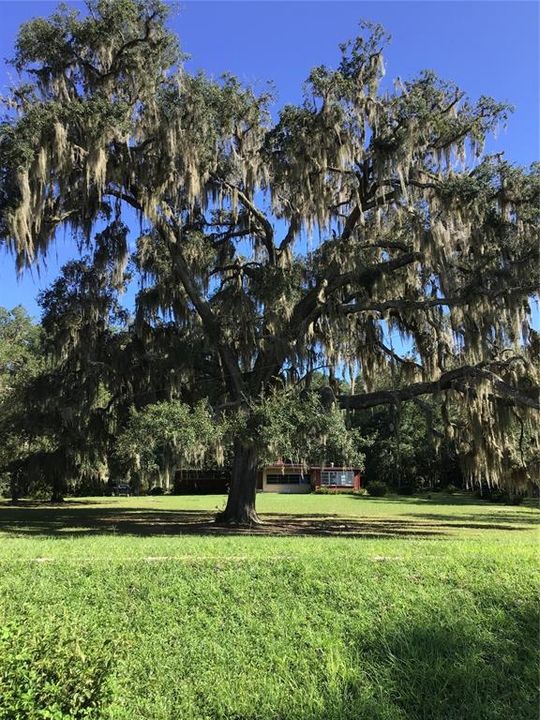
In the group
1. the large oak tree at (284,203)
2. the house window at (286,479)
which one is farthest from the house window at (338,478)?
the large oak tree at (284,203)

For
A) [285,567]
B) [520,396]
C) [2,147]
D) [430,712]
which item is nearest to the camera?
[430,712]


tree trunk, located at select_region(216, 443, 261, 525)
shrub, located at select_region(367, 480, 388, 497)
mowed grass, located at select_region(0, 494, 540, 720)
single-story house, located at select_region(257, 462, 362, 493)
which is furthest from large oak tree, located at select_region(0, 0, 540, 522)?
single-story house, located at select_region(257, 462, 362, 493)

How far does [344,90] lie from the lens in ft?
48.1

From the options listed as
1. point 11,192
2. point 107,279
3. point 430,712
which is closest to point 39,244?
point 11,192

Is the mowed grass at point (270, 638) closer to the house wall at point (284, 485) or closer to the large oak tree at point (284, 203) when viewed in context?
the large oak tree at point (284, 203)

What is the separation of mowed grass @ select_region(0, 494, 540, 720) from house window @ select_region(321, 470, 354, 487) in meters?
43.0

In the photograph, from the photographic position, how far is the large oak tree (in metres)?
13.9

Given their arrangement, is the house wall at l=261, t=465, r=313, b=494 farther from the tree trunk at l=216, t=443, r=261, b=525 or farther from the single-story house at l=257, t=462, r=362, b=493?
the tree trunk at l=216, t=443, r=261, b=525

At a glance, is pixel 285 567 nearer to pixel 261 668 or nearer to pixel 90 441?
pixel 261 668

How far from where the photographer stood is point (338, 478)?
49.5 meters

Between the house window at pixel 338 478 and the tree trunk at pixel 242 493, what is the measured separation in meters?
33.1

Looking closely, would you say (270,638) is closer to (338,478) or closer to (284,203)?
(284,203)

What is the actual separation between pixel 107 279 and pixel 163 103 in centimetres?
510

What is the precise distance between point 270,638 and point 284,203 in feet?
45.4
